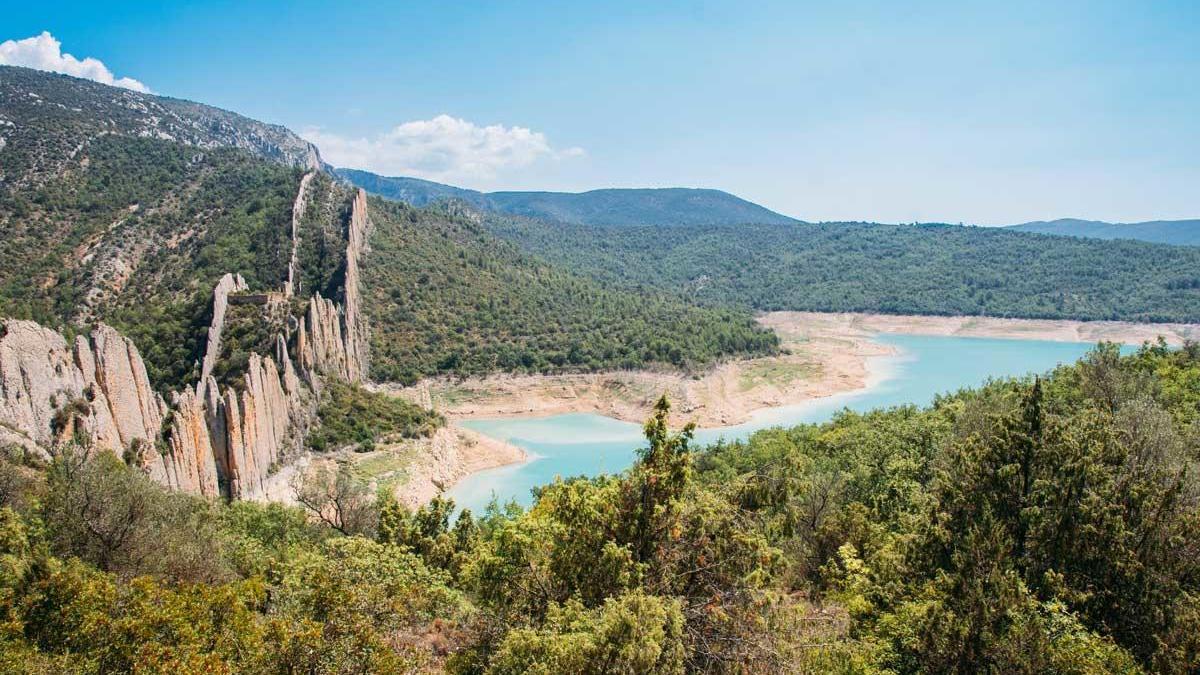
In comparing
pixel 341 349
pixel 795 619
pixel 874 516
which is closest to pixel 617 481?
pixel 795 619

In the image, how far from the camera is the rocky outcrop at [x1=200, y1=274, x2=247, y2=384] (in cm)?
3559

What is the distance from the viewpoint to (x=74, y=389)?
2175cm

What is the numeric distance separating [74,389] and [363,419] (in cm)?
2188

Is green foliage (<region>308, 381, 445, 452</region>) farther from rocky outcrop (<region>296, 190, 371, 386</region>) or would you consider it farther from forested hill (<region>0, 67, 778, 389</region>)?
forested hill (<region>0, 67, 778, 389</region>)

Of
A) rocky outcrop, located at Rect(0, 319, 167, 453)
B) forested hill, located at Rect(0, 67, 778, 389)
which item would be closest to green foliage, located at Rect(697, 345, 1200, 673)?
rocky outcrop, located at Rect(0, 319, 167, 453)

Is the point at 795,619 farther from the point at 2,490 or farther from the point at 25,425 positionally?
the point at 25,425

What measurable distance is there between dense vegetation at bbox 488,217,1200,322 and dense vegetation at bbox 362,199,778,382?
44.0 meters

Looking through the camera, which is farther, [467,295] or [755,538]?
[467,295]

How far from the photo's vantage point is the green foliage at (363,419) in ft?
132

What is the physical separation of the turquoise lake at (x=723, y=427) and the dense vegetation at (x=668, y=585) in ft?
59.7

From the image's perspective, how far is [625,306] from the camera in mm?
91625

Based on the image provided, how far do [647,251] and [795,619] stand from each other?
172 meters

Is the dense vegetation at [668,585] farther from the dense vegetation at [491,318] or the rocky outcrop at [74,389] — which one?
the dense vegetation at [491,318]

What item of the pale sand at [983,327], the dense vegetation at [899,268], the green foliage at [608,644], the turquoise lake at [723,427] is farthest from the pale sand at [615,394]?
the green foliage at [608,644]
